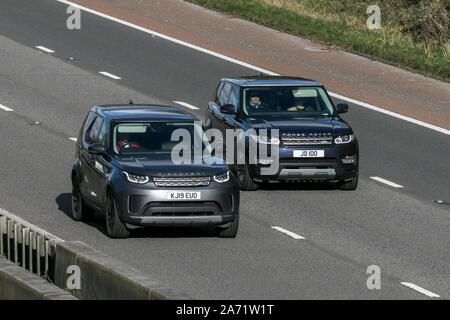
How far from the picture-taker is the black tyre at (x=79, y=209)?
19.6 metres

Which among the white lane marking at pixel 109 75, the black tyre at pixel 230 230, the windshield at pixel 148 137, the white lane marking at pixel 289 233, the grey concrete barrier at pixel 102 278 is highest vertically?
the grey concrete barrier at pixel 102 278

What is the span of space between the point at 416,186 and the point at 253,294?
343 inches

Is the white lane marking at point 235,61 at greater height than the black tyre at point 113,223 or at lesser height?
lesser

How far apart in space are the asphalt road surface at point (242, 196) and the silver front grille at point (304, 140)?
83cm

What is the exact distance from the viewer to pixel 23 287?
1177 centimetres

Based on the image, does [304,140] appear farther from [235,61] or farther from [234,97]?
[235,61]

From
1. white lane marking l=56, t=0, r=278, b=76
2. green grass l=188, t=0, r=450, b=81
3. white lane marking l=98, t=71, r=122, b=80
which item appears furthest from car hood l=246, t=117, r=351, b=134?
green grass l=188, t=0, r=450, b=81

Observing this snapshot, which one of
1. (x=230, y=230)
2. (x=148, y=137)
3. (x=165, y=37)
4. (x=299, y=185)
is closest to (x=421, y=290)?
(x=230, y=230)

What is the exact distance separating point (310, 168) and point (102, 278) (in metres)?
10.0

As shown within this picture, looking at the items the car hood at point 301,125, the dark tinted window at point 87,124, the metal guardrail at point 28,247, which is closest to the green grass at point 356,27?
the car hood at point 301,125

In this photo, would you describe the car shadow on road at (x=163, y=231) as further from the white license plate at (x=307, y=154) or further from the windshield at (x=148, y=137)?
the white license plate at (x=307, y=154)

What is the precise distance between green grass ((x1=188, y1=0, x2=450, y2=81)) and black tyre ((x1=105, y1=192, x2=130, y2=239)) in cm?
1671

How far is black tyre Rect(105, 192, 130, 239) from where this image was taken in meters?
18.1

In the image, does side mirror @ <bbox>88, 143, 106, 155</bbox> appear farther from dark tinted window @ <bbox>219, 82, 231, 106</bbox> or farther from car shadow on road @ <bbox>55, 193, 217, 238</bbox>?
dark tinted window @ <bbox>219, 82, 231, 106</bbox>
